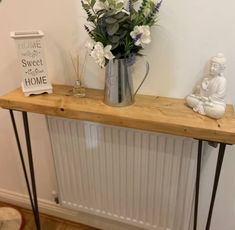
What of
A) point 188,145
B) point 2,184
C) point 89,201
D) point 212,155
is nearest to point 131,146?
point 188,145

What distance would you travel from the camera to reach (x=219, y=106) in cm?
94

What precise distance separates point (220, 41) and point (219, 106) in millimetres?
264

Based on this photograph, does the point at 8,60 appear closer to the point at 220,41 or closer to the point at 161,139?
the point at 161,139

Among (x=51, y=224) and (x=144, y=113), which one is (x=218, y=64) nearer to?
(x=144, y=113)

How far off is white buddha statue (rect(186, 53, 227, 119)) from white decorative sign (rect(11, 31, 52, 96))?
0.67 metres

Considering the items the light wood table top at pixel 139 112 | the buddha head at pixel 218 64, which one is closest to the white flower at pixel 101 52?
the light wood table top at pixel 139 112

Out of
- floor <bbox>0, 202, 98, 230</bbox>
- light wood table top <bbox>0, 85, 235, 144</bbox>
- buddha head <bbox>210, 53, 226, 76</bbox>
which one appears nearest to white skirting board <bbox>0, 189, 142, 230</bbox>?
floor <bbox>0, 202, 98, 230</bbox>

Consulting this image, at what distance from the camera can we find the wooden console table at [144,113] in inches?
36.1

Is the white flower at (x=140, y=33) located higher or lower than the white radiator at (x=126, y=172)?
higher

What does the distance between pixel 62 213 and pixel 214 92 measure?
130 centimetres

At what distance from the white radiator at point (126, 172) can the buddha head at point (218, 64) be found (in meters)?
0.32

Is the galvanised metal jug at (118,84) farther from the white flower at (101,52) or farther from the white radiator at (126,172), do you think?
the white radiator at (126,172)

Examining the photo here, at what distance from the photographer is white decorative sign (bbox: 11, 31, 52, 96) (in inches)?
44.0

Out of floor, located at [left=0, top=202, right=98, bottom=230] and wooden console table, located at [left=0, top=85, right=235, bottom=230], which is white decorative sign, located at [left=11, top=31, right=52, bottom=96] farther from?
floor, located at [left=0, top=202, right=98, bottom=230]
